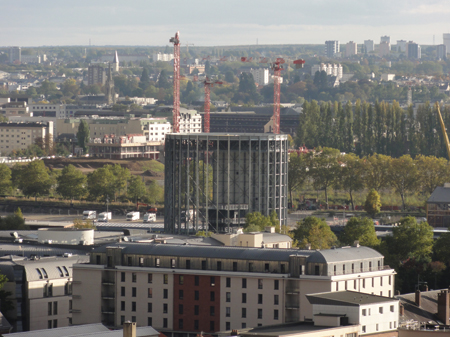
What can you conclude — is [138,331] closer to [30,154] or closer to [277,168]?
[277,168]

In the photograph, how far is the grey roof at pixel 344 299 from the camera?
51.9 m

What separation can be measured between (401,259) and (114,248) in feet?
94.6

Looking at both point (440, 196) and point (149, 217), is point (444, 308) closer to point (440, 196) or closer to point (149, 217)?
point (440, 196)

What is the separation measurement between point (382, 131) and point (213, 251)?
344 feet

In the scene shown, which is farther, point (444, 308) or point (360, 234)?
point (360, 234)

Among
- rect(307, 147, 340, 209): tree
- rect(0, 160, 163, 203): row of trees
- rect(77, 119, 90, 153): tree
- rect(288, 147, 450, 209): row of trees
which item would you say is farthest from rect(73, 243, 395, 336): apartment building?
rect(77, 119, 90, 153): tree

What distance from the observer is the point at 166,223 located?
98875 millimetres

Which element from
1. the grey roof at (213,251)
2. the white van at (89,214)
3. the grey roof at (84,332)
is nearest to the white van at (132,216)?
the white van at (89,214)

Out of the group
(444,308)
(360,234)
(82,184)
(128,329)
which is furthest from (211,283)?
(82,184)

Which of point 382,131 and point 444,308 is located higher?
point 382,131

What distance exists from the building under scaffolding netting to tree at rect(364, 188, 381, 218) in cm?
2798

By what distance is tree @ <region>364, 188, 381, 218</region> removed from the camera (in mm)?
125312

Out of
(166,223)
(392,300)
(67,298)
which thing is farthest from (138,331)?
(166,223)

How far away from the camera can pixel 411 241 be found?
87688 millimetres
